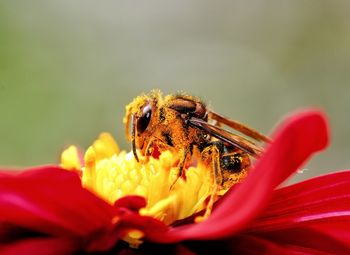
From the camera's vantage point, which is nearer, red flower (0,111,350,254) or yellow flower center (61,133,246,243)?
red flower (0,111,350,254)

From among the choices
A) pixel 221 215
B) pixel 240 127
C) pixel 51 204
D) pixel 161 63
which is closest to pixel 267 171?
pixel 221 215

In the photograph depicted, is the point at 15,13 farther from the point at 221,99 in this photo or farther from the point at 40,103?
the point at 221,99

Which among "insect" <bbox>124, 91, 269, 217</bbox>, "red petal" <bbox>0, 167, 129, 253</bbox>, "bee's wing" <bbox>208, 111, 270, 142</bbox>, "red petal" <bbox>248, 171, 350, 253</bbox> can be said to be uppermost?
"bee's wing" <bbox>208, 111, 270, 142</bbox>

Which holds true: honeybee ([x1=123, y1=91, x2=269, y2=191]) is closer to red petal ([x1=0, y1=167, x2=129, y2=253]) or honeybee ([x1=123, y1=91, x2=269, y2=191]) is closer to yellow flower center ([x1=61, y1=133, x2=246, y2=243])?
yellow flower center ([x1=61, y1=133, x2=246, y2=243])

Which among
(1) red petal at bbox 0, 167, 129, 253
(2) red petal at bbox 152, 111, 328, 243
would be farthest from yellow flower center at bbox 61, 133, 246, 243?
(2) red petal at bbox 152, 111, 328, 243

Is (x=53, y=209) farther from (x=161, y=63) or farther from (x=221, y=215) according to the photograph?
(x=161, y=63)

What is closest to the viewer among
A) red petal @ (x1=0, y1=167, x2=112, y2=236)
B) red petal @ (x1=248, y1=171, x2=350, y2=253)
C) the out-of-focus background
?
red petal @ (x1=0, y1=167, x2=112, y2=236)
